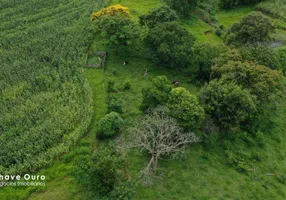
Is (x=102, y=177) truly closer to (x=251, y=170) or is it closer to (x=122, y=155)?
(x=122, y=155)

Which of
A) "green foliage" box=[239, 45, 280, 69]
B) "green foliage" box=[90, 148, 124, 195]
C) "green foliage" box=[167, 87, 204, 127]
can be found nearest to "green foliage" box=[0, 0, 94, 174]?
"green foliage" box=[90, 148, 124, 195]

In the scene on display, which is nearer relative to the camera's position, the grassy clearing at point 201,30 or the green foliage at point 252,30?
the green foliage at point 252,30

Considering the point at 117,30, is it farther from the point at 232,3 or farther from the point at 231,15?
the point at 232,3

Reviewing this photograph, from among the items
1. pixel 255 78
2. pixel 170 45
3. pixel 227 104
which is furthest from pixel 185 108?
pixel 170 45

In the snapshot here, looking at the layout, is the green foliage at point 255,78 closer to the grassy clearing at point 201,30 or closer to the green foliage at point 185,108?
the green foliage at point 185,108

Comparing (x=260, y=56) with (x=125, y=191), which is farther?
(x=260, y=56)

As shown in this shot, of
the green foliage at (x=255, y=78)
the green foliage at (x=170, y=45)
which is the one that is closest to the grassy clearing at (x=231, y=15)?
the green foliage at (x=170, y=45)
